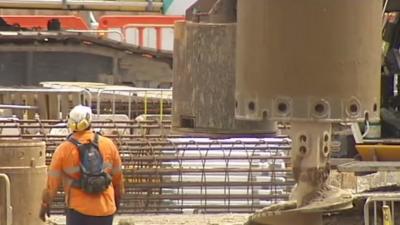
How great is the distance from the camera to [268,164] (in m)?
14.1

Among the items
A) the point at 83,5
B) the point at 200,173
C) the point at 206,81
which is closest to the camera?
the point at 206,81

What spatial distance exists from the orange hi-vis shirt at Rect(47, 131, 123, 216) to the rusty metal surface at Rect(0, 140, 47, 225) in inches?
71.3

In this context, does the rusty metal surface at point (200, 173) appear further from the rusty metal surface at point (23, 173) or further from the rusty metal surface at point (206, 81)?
the rusty metal surface at point (206, 81)

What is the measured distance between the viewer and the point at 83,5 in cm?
2342

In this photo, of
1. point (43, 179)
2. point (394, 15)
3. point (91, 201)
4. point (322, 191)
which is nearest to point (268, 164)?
point (43, 179)

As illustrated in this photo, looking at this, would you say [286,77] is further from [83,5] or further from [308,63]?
[83,5]

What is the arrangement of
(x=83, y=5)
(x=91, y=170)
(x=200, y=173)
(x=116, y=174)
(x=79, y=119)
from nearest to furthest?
(x=91, y=170), (x=79, y=119), (x=116, y=174), (x=200, y=173), (x=83, y=5)

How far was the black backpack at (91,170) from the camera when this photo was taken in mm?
10180

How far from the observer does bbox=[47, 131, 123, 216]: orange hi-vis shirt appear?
1023cm

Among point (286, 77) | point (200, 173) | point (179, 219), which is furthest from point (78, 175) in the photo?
point (286, 77)

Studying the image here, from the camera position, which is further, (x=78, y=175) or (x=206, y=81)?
(x=78, y=175)

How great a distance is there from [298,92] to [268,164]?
9047 mm

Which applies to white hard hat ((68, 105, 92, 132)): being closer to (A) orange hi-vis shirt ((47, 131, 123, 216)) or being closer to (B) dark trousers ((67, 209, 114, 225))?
(A) orange hi-vis shirt ((47, 131, 123, 216))

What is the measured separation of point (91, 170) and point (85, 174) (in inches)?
2.4
